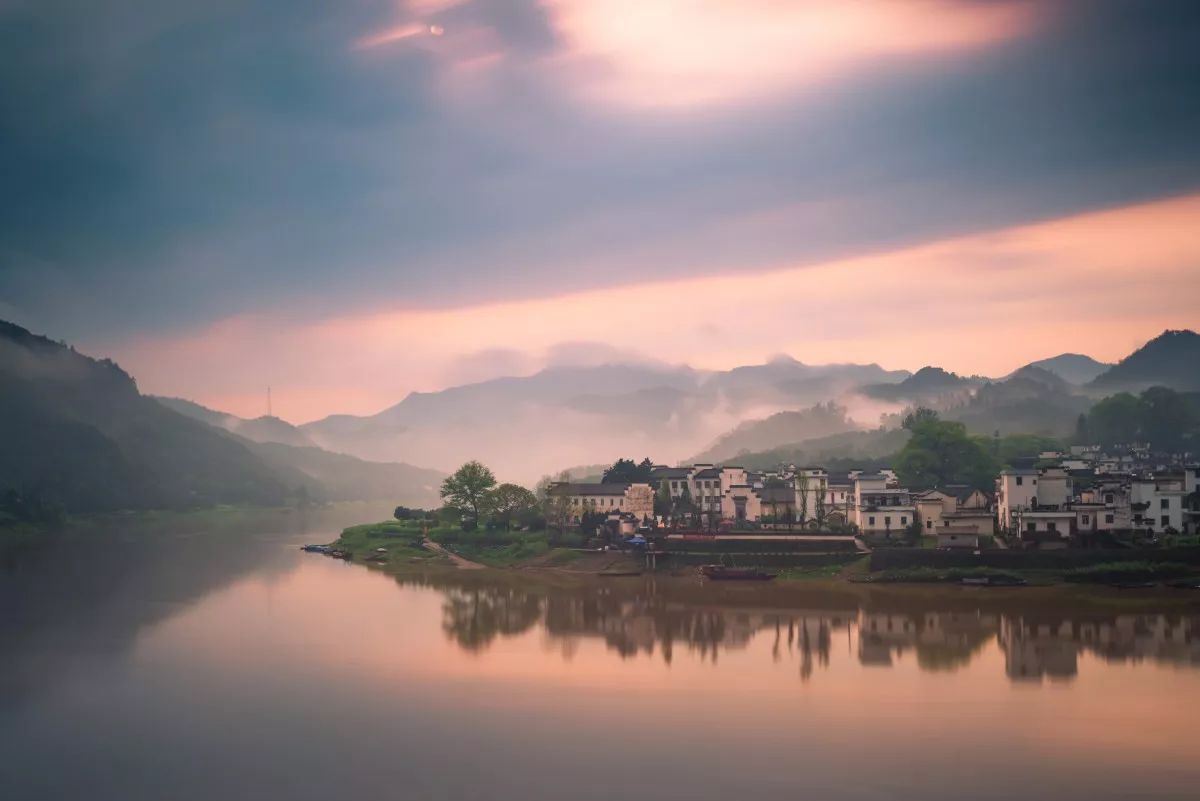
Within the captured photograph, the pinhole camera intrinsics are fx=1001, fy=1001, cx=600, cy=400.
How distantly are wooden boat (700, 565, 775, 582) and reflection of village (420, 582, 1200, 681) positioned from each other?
552 cm

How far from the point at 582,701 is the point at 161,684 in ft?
42.0

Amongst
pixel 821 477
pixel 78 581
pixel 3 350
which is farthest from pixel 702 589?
pixel 3 350

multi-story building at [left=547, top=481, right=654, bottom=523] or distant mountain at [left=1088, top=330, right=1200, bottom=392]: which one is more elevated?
distant mountain at [left=1088, top=330, right=1200, bottom=392]

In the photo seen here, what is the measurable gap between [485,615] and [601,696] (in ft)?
46.6

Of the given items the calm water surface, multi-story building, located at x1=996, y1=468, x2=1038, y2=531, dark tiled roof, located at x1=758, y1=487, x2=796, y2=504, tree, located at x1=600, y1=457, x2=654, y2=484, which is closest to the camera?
the calm water surface

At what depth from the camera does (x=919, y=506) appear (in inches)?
2063

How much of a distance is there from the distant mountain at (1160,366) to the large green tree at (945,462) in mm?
134569

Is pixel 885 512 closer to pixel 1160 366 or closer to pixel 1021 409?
pixel 1021 409

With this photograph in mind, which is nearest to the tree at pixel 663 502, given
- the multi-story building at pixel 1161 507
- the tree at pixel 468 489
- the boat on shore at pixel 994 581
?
the tree at pixel 468 489

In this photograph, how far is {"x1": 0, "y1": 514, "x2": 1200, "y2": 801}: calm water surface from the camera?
21.2m

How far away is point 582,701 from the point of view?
27422 millimetres

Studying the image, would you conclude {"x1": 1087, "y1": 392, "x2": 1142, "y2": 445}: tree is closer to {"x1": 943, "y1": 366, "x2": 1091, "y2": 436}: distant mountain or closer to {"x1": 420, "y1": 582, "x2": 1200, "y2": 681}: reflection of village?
{"x1": 943, "y1": 366, "x2": 1091, "y2": 436}: distant mountain

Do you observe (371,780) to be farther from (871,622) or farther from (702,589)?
(702,589)

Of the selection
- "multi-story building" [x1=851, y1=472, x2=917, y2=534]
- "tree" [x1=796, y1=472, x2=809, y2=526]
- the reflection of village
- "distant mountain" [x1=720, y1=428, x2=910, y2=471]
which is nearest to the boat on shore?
the reflection of village
